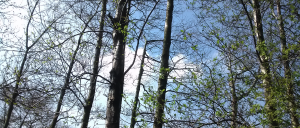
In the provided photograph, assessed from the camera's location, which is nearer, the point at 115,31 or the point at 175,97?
the point at 175,97

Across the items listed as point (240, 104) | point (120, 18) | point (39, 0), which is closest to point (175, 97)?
point (240, 104)

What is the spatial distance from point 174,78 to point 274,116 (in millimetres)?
1965

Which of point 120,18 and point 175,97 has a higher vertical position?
point 120,18

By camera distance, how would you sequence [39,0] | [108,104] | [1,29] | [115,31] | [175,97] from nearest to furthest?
[108,104]
[175,97]
[115,31]
[1,29]
[39,0]

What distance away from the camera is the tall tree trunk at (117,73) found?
4.16 metres

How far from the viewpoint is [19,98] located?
8.35 m

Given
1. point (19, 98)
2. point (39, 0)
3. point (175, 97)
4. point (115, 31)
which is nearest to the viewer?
point (175, 97)

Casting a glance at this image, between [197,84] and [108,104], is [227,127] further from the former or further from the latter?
[108,104]

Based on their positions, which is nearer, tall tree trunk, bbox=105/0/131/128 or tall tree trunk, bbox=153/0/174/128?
tall tree trunk, bbox=105/0/131/128

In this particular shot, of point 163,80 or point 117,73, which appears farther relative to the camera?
point 163,80

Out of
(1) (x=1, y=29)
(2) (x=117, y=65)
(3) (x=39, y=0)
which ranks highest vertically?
(3) (x=39, y=0)

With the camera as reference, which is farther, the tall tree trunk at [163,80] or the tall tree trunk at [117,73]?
the tall tree trunk at [163,80]

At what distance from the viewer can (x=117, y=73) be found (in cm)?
458

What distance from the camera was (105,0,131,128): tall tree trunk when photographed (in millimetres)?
4156
